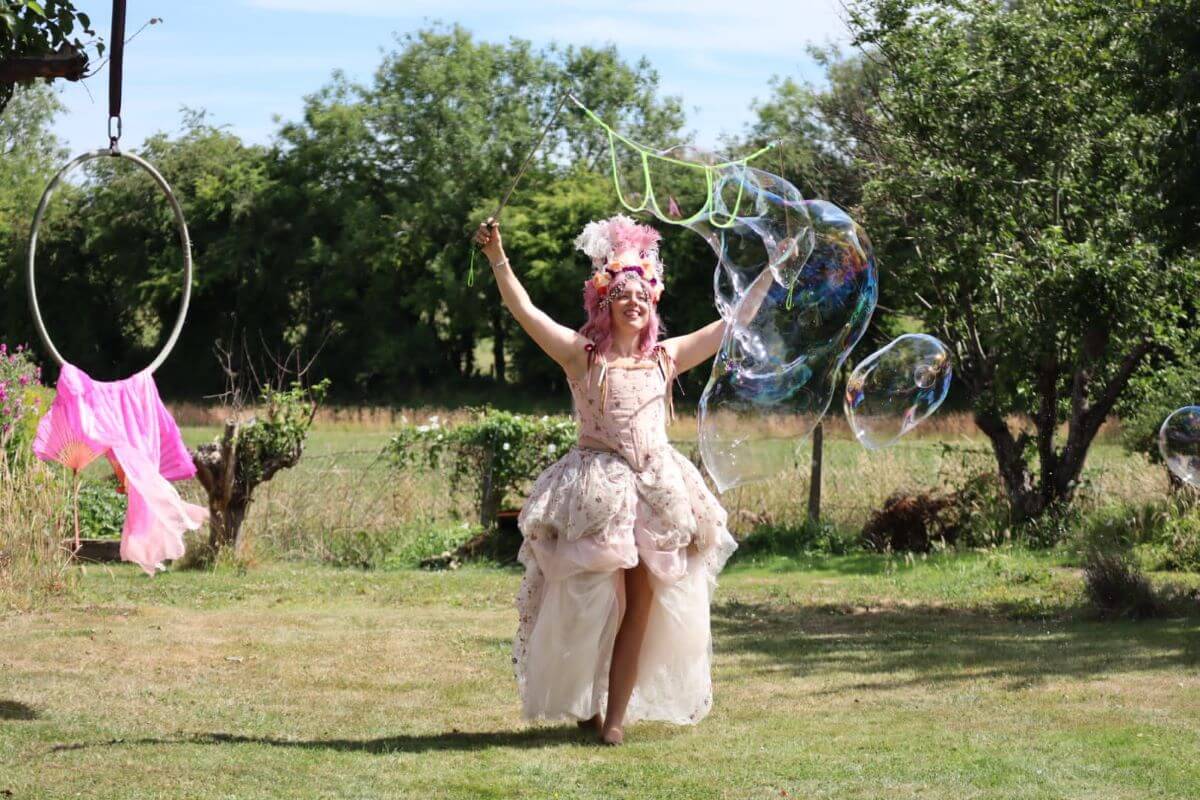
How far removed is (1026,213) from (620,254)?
7545 millimetres

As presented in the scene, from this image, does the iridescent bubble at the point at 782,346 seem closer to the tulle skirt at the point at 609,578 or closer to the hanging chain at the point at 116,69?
the tulle skirt at the point at 609,578

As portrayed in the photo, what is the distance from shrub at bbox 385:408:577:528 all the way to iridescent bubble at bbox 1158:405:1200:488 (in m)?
5.54

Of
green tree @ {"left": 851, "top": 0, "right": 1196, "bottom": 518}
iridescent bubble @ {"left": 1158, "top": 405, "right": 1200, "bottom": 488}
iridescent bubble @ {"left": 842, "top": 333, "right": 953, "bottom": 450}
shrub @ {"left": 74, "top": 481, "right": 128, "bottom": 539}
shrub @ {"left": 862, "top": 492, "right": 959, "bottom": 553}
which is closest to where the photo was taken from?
iridescent bubble @ {"left": 842, "top": 333, "right": 953, "bottom": 450}

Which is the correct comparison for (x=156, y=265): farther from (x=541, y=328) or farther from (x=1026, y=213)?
(x=541, y=328)

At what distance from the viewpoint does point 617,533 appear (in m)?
6.18

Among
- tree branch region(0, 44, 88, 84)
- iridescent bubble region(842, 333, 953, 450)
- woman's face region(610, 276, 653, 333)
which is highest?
tree branch region(0, 44, 88, 84)

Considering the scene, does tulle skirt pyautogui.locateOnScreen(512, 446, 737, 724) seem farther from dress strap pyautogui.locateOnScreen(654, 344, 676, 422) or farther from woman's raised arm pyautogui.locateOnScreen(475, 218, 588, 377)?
woman's raised arm pyautogui.locateOnScreen(475, 218, 588, 377)

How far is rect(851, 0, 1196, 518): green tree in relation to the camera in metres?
11.7

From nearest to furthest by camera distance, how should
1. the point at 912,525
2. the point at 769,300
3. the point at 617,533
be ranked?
the point at 617,533
the point at 769,300
the point at 912,525

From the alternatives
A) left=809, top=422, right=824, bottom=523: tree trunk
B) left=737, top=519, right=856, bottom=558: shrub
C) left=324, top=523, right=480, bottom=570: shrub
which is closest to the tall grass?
left=324, top=523, right=480, bottom=570: shrub

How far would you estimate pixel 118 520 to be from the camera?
13469 millimetres

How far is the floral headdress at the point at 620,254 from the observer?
21.2ft

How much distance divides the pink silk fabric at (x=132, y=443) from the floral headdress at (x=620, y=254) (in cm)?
211

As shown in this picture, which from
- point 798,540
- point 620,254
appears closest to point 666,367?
point 620,254
